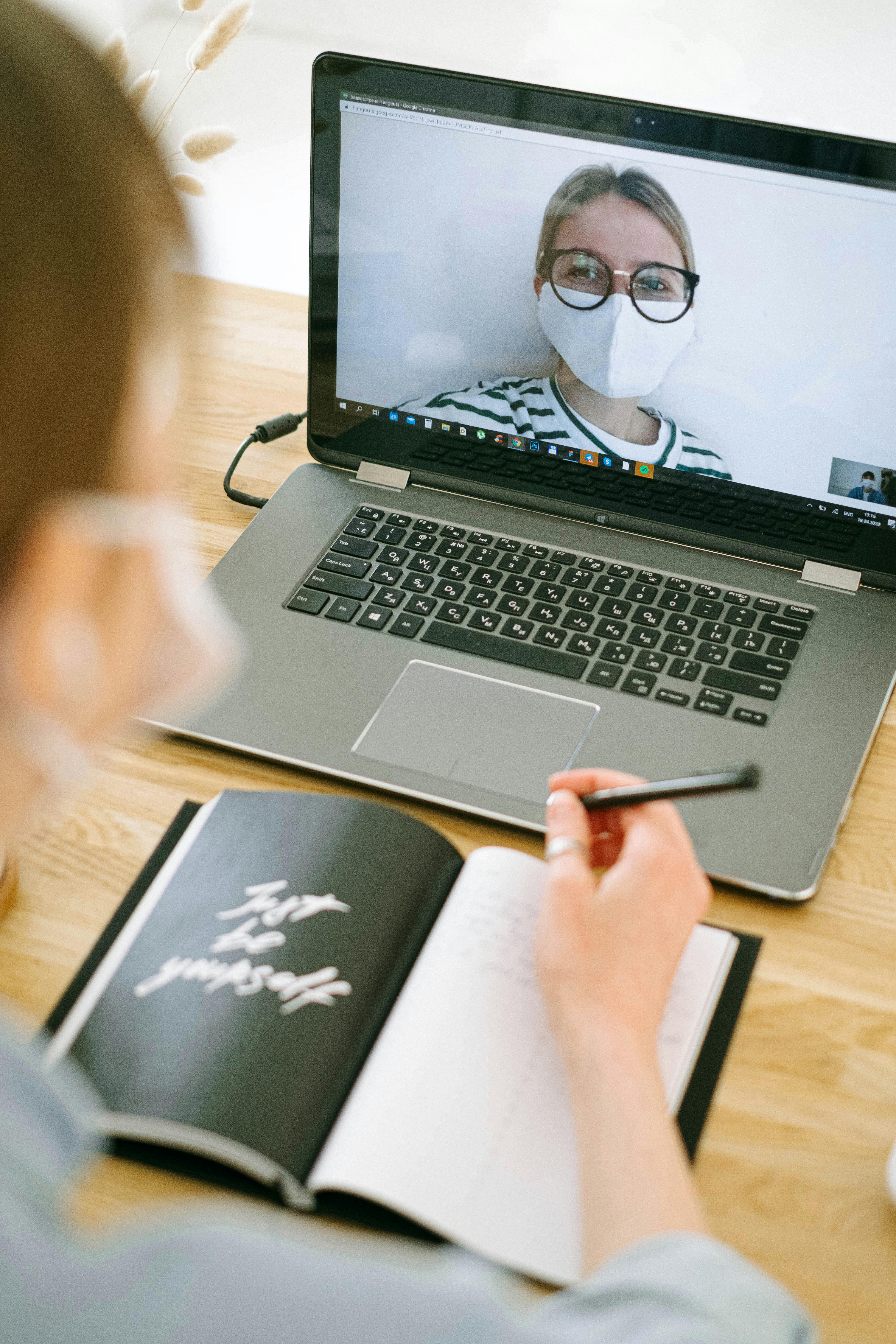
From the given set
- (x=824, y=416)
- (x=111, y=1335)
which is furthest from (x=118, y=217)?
(x=824, y=416)

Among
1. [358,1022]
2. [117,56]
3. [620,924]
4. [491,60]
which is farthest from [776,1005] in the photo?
[491,60]

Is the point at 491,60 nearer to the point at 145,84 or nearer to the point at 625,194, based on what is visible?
the point at 145,84

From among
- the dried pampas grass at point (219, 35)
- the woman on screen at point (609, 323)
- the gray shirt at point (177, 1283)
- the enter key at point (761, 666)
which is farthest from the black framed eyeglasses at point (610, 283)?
the gray shirt at point (177, 1283)

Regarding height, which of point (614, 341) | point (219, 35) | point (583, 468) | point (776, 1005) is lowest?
point (776, 1005)

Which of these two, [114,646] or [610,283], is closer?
[114,646]

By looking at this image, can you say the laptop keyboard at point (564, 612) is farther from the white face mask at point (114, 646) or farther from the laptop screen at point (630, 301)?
the white face mask at point (114, 646)

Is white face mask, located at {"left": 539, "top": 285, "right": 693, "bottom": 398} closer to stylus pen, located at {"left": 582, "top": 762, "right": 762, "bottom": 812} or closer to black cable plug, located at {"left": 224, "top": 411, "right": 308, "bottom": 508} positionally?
black cable plug, located at {"left": 224, "top": 411, "right": 308, "bottom": 508}

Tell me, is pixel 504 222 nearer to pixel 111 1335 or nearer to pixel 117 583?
pixel 117 583

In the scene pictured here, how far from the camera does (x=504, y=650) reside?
811mm

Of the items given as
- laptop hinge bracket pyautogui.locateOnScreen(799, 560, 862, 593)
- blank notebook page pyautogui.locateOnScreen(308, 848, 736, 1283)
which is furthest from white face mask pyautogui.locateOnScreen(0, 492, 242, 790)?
laptop hinge bracket pyautogui.locateOnScreen(799, 560, 862, 593)

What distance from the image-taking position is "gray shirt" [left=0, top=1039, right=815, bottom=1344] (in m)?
0.28

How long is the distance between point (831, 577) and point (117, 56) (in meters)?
0.57

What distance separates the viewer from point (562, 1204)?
51 centimetres

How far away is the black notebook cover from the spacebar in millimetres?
196
